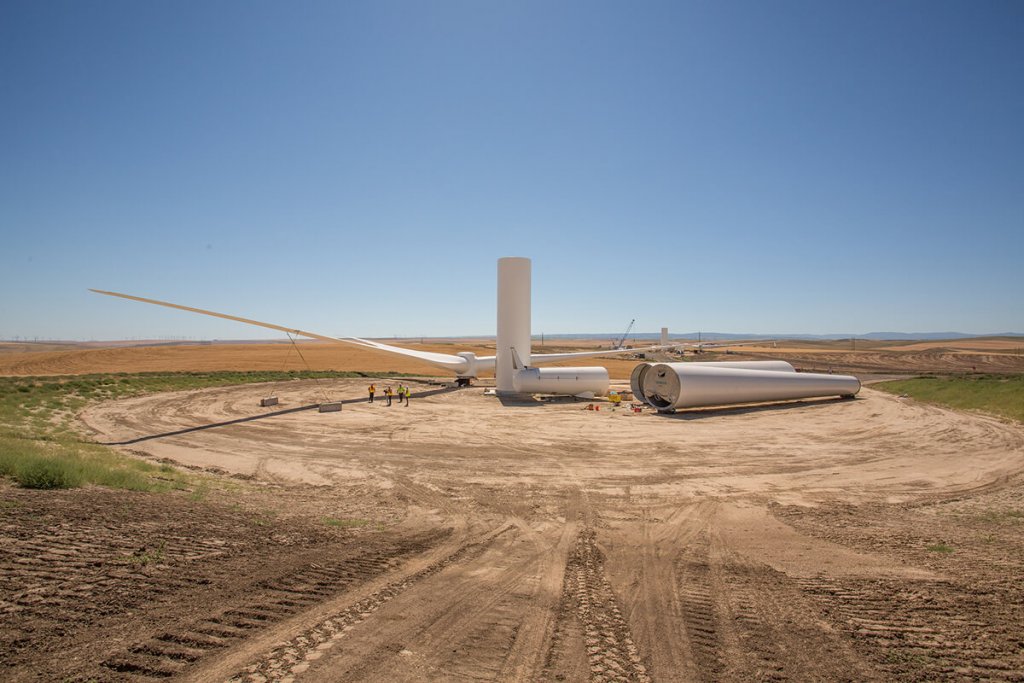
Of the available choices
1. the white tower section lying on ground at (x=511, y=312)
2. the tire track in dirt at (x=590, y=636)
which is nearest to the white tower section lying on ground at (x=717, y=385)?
the white tower section lying on ground at (x=511, y=312)

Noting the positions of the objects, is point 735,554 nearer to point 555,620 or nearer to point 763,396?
point 555,620

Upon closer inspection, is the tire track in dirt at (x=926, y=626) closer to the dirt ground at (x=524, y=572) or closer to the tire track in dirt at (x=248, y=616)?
the dirt ground at (x=524, y=572)

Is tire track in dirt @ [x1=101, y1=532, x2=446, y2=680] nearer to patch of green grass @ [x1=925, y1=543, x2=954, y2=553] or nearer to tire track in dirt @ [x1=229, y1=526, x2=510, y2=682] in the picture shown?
tire track in dirt @ [x1=229, y1=526, x2=510, y2=682]

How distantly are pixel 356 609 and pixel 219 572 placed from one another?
2.01m

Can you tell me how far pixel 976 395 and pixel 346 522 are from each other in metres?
31.8

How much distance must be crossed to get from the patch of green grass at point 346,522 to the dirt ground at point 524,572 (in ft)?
0.20

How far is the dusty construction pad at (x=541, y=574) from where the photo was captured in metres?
5.21

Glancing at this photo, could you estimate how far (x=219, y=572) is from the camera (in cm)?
684

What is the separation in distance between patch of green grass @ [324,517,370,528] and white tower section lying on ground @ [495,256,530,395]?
2383cm

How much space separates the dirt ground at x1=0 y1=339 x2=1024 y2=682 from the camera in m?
5.20

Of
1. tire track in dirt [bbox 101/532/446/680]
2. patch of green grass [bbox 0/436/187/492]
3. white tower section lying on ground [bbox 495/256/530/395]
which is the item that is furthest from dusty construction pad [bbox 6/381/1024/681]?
white tower section lying on ground [bbox 495/256/530/395]

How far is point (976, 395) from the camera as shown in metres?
27.4

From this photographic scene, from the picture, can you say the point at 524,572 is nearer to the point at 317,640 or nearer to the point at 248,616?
the point at 317,640

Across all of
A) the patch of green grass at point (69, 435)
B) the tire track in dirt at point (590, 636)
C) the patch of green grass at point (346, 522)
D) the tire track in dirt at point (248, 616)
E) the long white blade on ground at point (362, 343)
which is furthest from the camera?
the long white blade on ground at point (362, 343)
